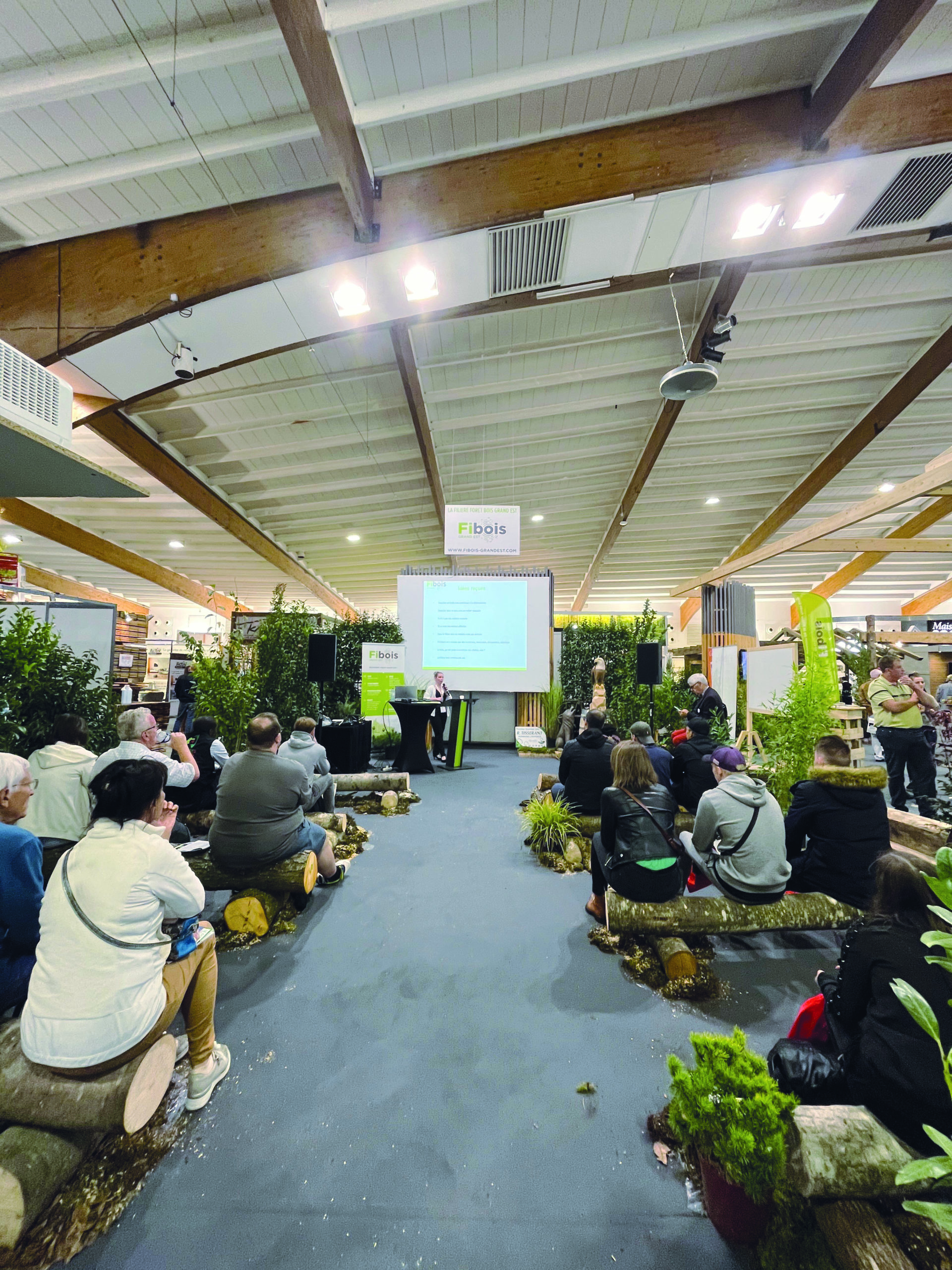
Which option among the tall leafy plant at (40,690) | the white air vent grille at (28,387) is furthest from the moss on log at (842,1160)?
the tall leafy plant at (40,690)

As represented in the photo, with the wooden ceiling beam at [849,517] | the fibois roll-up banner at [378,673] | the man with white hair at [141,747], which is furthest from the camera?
the fibois roll-up banner at [378,673]

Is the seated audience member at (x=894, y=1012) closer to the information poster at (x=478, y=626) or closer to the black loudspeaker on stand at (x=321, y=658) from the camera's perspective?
the black loudspeaker on stand at (x=321, y=658)

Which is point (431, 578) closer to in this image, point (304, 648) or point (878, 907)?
point (304, 648)

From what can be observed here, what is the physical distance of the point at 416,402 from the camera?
253 inches

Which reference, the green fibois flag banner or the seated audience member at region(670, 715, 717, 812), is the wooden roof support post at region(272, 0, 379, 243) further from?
the seated audience member at region(670, 715, 717, 812)

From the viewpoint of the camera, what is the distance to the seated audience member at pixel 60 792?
8.09 feet

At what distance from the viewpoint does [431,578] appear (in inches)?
329

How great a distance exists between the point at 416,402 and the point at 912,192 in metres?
4.67

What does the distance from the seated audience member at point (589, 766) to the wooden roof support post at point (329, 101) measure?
3.69 metres

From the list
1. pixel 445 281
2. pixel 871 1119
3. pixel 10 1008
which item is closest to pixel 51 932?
pixel 10 1008

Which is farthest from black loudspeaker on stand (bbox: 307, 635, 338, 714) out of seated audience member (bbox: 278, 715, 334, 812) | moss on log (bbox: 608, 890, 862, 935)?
moss on log (bbox: 608, 890, 862, 935)

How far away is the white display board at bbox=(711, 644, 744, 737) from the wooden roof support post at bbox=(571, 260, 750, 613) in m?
3.32

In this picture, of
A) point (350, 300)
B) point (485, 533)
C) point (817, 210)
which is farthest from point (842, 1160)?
point (485, 533)

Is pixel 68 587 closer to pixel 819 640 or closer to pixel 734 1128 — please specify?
pixel 819 640
